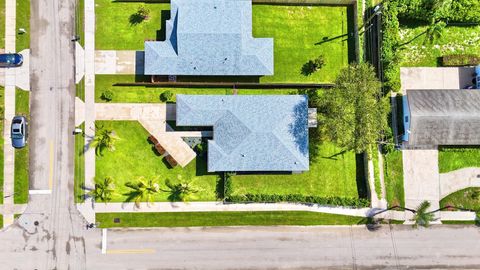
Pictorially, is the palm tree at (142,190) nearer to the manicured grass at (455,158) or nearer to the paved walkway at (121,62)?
the paved walkway at (121,62)

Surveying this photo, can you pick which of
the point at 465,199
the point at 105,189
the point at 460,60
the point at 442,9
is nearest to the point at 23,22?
the point at 105,189

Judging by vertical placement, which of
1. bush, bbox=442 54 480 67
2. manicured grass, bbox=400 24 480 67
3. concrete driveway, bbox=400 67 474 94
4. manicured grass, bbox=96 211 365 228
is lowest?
manicured grass, bbox=96 211 365 228

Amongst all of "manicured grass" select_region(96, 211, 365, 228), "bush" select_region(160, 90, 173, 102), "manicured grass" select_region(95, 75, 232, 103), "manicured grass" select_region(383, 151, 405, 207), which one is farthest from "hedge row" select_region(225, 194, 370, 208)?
"bush" select_region(160, 90, 173, 102)

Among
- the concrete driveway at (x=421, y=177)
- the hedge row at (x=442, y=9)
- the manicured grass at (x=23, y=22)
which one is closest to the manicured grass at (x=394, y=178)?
the concrete driveway at (x=421, y=177)

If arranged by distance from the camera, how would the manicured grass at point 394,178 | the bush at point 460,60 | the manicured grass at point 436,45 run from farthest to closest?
the manicured grass at point 436,45 → the bush at point 460,60 → the manicured grass at point 394,178

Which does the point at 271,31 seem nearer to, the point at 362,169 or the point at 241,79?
the point at 241,79

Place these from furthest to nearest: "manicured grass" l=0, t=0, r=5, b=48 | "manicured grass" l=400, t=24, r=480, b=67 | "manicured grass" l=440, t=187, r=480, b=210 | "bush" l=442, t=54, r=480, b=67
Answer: "manicured grass" l=400, t=24, r=480, b=67
"bush" l=442, t=54, r=480, b=67
"manicured grass" l=440, t=187, r=480, b=210
"manicured grass" l=0, t=0, r=5, b=48

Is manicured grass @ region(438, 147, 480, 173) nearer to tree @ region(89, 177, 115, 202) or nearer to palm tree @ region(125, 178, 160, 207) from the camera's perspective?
palm tree @ region(125, 178, 160, 207)
